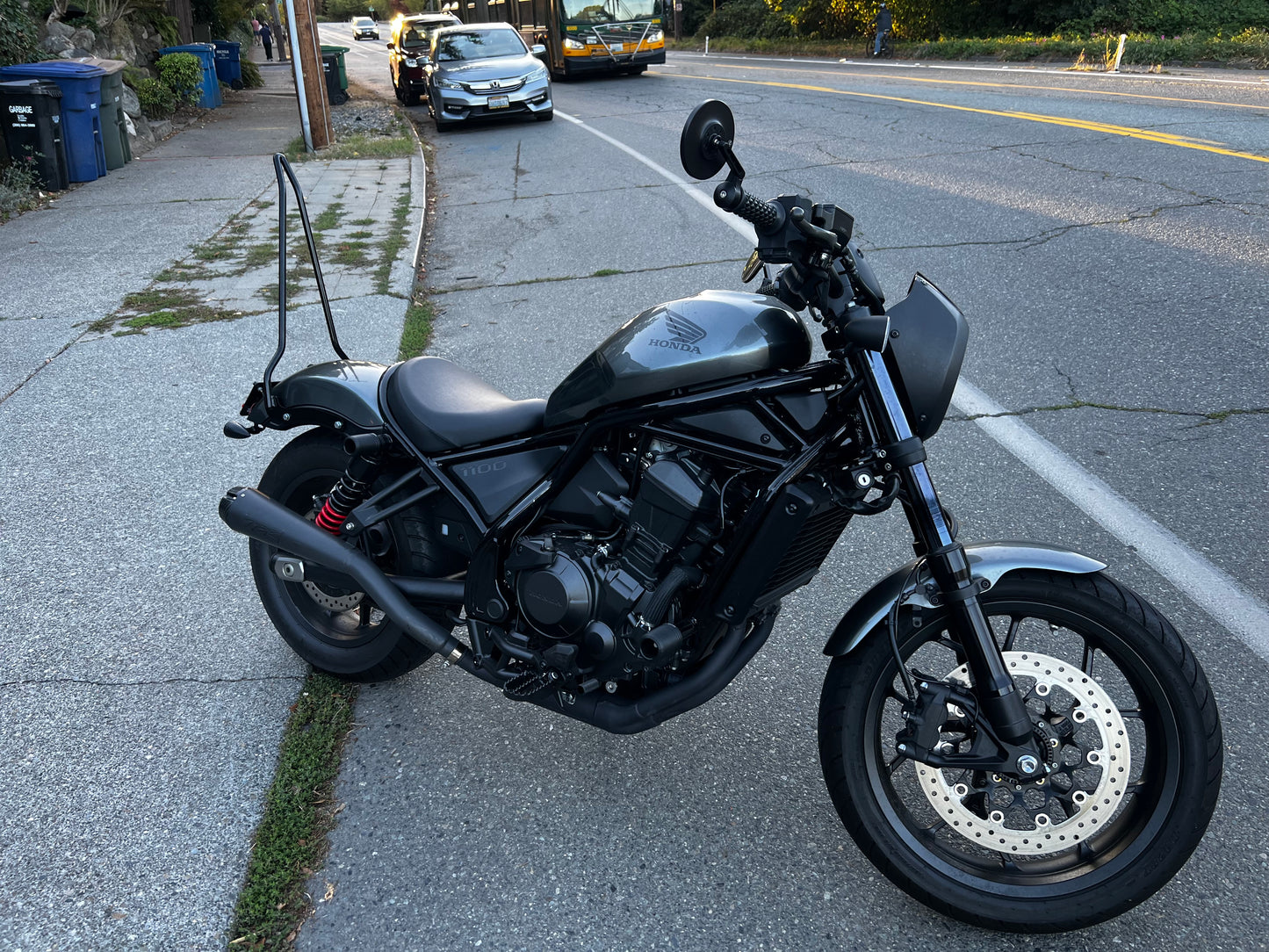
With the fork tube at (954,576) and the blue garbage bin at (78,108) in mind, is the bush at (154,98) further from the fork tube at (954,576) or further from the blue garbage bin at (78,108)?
the fork tube at (954,576)

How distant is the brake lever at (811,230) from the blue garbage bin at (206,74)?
799 inches

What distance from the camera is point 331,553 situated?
2938 mm

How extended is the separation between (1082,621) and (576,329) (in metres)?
4.72

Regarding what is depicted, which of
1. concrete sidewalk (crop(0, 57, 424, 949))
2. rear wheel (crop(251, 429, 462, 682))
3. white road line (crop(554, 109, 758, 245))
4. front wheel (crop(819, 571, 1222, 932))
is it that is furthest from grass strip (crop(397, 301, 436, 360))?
front wheel (crop(819, 571, 1222, 932))

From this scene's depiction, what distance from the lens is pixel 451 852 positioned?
8.65 feet

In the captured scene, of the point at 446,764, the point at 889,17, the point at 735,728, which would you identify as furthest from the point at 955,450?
the point at 889,17

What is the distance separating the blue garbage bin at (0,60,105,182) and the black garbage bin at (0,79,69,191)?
14cm

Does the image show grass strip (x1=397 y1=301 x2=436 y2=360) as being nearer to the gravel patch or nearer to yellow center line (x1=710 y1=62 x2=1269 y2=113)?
the gravel patch

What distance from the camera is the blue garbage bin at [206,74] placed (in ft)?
63.7

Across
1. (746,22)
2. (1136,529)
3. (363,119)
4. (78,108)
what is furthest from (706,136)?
(746,22)

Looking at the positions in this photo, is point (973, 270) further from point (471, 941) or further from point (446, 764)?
point (471, 941)

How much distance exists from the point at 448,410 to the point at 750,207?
1.18 metres

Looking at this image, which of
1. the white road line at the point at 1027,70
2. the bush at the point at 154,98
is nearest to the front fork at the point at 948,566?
the white road line at the point at 1027,70

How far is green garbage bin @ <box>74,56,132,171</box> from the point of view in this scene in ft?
38.9
